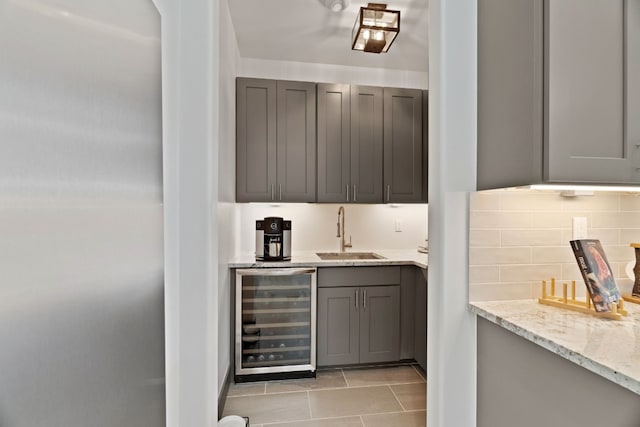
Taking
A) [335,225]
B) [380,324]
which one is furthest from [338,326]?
[335,225]

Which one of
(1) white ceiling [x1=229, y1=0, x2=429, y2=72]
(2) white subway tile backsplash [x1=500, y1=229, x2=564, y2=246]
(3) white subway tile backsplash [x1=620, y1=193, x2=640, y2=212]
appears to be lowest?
(2) white subway tile backsplash [x1=500, y1=229, x2=564, y2=246]

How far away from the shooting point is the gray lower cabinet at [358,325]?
2.84 m

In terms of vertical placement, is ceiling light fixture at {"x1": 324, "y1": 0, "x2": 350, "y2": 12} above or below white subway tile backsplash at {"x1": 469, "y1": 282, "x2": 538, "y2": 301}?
above

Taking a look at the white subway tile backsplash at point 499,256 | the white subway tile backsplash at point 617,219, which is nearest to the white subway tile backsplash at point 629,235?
the white subway tile backsplash at point 617,219

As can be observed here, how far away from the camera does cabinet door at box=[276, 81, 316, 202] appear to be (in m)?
3.05

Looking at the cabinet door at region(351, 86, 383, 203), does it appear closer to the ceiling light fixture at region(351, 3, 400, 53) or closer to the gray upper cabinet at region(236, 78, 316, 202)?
the gray upper cabinet at region(236, 78, 316, 202)

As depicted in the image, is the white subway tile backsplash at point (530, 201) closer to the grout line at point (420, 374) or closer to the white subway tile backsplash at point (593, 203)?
the white subway tile backsplash at point (593, 203)

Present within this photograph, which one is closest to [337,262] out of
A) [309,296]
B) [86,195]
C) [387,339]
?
[309,296]

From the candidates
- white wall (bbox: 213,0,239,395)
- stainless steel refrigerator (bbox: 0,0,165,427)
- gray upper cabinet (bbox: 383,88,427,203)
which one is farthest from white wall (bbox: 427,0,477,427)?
gray upper cabinet (bbox: 383,88,427,203)

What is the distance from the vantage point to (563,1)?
1.13 m

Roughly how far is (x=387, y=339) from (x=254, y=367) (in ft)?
3.72

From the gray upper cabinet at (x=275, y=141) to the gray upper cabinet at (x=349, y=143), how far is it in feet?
0.33

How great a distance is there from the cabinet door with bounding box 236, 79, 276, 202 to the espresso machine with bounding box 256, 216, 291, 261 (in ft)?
0.89

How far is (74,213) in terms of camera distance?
57 centimetres
